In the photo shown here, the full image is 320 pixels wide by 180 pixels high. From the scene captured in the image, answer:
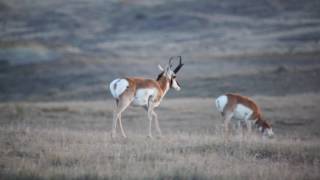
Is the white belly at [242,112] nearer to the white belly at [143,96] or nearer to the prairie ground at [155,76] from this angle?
the prairie ground at [155,76]

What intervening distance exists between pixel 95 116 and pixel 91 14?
7795 cm

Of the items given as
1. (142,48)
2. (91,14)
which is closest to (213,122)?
(142,48)

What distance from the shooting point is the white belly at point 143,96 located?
755 inches

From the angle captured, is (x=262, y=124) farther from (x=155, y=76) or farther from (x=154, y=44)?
(x=154, y=44)

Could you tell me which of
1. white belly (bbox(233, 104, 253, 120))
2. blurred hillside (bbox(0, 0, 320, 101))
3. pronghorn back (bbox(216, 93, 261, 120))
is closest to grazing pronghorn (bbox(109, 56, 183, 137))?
pronghorn back (bbox(216, 93, 261, 120))

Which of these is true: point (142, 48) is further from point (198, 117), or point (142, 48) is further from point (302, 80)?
point (198, 117)

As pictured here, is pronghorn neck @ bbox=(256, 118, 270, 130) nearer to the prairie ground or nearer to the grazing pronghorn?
the prairie ground

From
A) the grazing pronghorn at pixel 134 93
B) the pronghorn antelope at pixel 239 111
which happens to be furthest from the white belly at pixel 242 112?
the grazing pronghorn at pixel 134 93

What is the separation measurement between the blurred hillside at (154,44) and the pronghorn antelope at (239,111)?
17498 mm

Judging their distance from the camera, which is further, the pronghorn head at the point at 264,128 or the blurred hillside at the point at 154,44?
the blurred hillside at the point at 154,44

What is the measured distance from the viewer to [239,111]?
69.6 feet

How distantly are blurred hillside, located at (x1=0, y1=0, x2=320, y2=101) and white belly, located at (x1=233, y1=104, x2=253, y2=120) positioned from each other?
722 inches

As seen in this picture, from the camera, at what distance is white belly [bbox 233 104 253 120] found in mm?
21125

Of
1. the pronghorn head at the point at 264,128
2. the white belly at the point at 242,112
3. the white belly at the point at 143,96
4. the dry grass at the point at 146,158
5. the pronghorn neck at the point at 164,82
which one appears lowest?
the dry grass at the point at 146,158
